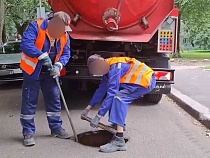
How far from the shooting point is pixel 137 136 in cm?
575

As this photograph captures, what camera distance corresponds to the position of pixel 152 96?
820 centimetres

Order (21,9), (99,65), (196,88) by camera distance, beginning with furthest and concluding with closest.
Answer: (21,9)
(196,88)
(99,65)

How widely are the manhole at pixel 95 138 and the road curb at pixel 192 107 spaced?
5.49 feet

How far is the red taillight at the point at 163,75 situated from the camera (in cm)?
736

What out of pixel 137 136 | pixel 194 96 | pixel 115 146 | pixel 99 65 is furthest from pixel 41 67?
pixel 194 96

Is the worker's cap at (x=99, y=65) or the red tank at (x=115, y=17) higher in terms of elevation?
the red tank at (x=115, y=17)

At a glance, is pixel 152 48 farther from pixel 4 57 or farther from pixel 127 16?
pixel 4 57

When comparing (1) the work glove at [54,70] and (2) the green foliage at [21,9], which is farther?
(2) the green foliage at [21,9]

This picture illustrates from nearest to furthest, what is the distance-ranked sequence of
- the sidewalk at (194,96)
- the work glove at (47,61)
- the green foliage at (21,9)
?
the work glove at (47,61)
the sidewalk at (194,96)
the green foliage at (21,9)

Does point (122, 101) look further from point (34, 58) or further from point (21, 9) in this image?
point (21, 9)

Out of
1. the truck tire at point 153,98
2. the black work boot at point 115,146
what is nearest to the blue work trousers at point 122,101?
the black work boot at point 115,146

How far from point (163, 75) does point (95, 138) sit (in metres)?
2.27

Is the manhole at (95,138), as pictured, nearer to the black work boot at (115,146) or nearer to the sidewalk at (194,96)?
the black work boot at (115,146)

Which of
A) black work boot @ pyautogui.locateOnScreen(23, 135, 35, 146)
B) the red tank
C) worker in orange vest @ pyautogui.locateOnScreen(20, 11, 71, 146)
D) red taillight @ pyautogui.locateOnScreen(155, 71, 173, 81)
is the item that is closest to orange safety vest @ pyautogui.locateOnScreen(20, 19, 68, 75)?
worker in orange vest @ pyautogui.locateOnScreen(20, 11, 71, 146)
